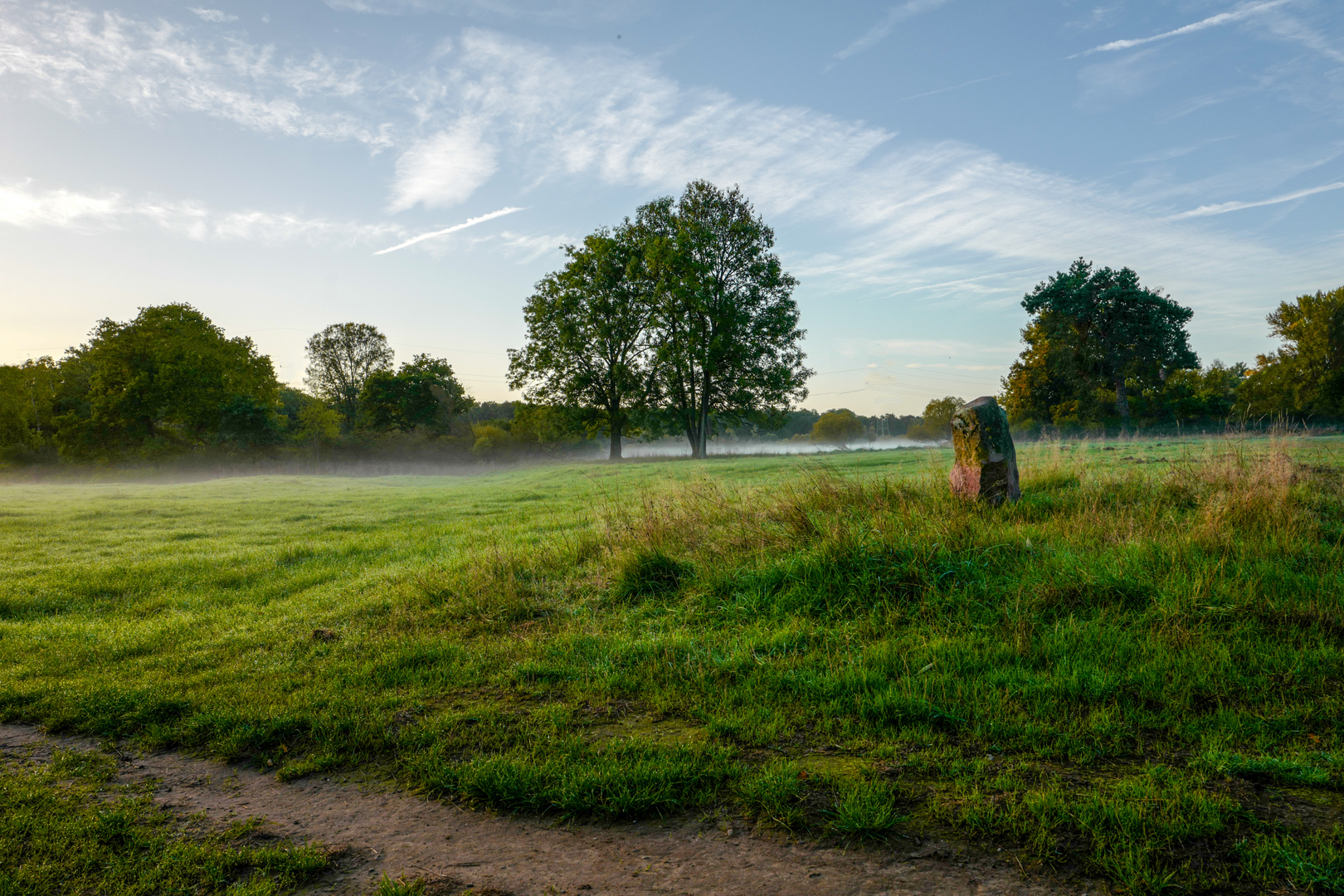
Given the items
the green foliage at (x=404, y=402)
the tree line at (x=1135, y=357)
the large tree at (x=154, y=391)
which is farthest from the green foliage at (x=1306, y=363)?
the large tree at (x=154, y=391)

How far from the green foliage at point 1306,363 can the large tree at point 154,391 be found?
76115mm

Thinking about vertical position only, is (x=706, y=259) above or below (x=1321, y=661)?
above

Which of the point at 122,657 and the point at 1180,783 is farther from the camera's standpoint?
the point at 122,657

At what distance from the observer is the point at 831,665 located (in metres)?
5.16

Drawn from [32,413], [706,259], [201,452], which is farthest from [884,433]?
[32,413]

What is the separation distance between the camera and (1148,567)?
6238 mm

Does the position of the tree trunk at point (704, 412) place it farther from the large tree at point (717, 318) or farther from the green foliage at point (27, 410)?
the green foliage at point (27, 410)

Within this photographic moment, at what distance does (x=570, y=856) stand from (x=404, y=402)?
60.7 metres

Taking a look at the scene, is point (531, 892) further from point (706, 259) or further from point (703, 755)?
point (706, 259)

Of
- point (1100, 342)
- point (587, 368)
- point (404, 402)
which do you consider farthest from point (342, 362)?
point (1100, 342)

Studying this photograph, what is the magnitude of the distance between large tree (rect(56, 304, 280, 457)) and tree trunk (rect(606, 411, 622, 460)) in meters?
29.4

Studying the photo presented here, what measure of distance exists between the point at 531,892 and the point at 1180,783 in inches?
137

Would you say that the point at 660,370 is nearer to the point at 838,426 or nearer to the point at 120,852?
the point at 120,852

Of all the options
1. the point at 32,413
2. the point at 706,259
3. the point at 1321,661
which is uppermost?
the point at 706,259
